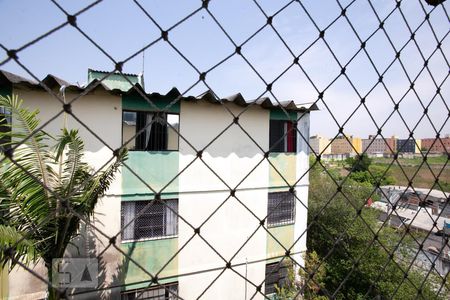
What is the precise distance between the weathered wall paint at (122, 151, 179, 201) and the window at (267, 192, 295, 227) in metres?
1.86

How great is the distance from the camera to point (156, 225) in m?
4.19

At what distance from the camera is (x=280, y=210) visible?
516cm

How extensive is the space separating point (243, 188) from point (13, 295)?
349cm

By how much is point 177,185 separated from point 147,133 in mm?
932

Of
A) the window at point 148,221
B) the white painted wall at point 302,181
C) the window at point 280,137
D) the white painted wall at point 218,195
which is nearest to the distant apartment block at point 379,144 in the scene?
the white painted wall at point 302,181

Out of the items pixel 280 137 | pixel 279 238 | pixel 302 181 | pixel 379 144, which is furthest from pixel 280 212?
pixel 379 144

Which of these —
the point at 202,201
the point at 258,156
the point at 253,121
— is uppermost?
the point at 253,121

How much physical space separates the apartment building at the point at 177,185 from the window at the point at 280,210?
0.06 ft

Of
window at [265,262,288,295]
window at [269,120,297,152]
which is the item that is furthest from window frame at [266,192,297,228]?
window at [269,120,297,152]

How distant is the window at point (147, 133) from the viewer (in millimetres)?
4070

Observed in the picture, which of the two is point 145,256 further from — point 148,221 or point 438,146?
point 438,146

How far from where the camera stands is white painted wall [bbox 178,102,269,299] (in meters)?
4.43

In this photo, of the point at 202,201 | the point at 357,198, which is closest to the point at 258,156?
the point at 202,201

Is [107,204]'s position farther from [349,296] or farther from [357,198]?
[357,198]
